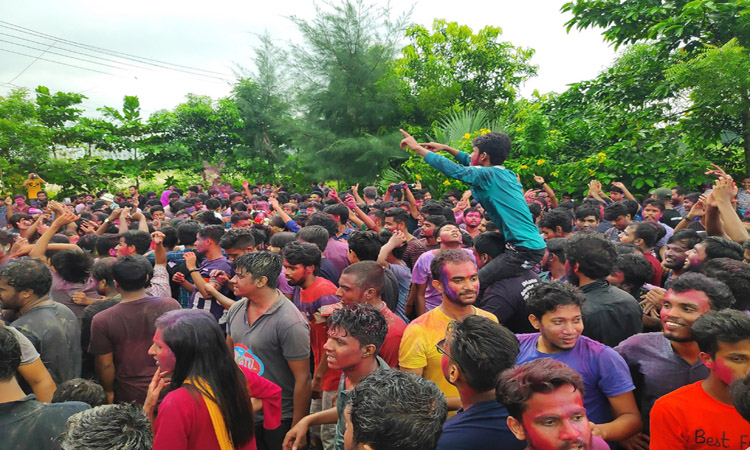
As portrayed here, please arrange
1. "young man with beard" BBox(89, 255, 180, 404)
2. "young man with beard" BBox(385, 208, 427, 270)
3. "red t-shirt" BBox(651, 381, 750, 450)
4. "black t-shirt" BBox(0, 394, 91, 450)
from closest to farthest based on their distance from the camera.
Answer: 1. "red t-shirt" BBox(651, 381, 750, 450)
2. "black t-shirt" BBox(0, 394, 91, 450)
3. "young man with beard" BBox(89, 255, 180, 404)
4. "young man with beard" BBox(385, 208, 427, 270)

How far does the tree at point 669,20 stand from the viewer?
393 inches

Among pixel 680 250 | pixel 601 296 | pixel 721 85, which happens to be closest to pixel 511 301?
pixel 601 296

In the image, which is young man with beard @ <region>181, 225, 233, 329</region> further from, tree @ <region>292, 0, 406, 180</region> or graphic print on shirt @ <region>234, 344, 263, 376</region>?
tree @ <region>292, 0, 406, 180</region>

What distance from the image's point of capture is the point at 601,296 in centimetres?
351

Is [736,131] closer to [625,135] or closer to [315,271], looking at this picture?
[625,135]

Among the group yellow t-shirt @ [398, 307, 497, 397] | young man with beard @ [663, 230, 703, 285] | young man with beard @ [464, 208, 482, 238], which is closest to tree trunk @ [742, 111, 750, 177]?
young man with beard @ [464, 208, 482, 238]

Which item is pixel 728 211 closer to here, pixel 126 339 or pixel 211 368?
pixel 211 368

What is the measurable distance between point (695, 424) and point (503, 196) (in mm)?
2558

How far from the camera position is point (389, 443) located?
186 cm

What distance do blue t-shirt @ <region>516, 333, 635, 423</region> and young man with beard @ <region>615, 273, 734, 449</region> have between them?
0.23 meters

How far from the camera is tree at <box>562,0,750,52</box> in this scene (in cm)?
998

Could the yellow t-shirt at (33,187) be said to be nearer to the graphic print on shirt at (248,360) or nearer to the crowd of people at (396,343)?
the crowd of people at (396,343)

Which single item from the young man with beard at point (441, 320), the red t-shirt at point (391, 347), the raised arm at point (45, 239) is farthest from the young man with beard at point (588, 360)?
the raised arm at point (45, 239)

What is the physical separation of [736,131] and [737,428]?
10.6m
